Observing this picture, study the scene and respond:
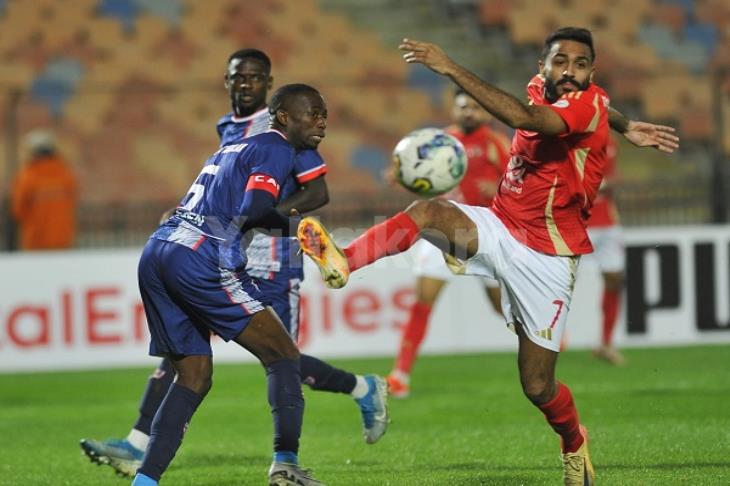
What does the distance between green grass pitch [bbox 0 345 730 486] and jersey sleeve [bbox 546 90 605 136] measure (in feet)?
5.48

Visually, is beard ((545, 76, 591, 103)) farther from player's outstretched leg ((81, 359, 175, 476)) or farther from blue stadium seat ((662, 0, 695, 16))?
blue stadium seat ((662, 0, 695, 16))

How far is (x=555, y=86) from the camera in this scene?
5559mm

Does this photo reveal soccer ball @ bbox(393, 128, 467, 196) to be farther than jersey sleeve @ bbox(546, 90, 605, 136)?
Yes

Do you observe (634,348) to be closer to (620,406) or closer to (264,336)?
(620,406)

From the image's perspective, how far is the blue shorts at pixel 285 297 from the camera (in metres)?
6.68

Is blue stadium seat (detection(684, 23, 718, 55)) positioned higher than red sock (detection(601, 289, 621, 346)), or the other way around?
blue stadium seat (detection(684, 23, 718, 55))

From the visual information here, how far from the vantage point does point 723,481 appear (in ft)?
18.6

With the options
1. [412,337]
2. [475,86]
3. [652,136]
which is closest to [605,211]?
[412,337]

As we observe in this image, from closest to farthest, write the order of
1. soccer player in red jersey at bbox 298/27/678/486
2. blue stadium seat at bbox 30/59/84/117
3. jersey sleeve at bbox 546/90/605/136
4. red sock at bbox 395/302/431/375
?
jersey sleeve at bbox 546/90/605/136, soccer player in red jersey at bbox 298/27/678/486, red sock at bbox 395/302/431/375, blue stadium seat at bbox 30/59/84/117

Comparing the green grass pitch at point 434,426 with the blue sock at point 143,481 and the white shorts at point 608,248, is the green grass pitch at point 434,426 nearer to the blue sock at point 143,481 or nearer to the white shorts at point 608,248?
the white shorts at point 608,248

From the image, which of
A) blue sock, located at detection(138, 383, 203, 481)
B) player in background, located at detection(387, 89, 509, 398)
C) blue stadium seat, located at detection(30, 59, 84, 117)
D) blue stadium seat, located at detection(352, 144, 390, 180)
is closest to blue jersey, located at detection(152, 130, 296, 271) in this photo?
blue sock, located at detection(138, 383, 203, 481)

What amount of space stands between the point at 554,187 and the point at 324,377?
1.86m

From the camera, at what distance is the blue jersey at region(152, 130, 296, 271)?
17.5 feet

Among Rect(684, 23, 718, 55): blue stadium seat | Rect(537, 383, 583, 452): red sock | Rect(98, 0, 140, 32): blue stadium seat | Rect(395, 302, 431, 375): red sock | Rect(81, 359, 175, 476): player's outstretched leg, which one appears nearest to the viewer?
Rect(537, 383, 583, 452): red sock
